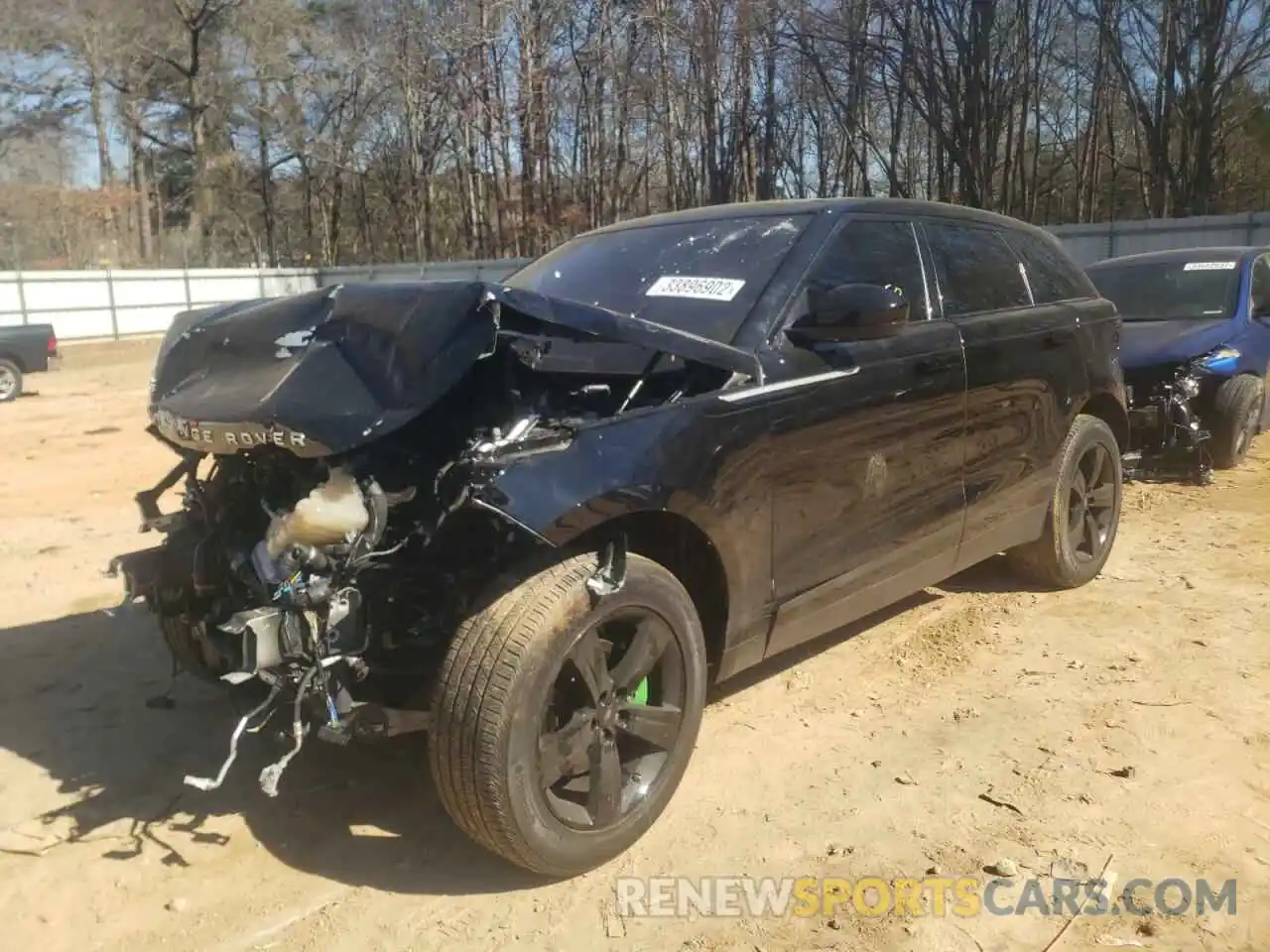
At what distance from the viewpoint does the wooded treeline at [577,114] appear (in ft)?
88.5

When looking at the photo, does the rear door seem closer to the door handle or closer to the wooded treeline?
the door handle

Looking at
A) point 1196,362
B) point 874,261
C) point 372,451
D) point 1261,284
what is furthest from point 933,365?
point 1261,284

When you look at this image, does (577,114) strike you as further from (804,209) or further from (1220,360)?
(804,209)

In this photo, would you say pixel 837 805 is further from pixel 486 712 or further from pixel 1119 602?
pixel 1119 602

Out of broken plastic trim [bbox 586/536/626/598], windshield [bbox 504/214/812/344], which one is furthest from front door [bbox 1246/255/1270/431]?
broken plastic trim [bbox 586/536/626/598]

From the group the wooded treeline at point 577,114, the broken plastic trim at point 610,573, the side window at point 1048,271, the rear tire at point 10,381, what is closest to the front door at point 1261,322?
the side window at point 1048,271

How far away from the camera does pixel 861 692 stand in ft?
13.4

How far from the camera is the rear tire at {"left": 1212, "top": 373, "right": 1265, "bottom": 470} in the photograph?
7613 mm

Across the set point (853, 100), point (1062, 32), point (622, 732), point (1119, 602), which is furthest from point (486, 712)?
point (1062, 32)

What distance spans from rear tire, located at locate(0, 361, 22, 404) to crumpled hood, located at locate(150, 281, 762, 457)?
14.7m

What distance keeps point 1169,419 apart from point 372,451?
6.29 meters

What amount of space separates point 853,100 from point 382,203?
2341 cm

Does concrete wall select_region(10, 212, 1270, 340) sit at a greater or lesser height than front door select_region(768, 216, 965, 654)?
greater

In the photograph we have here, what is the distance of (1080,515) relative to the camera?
207 inches
